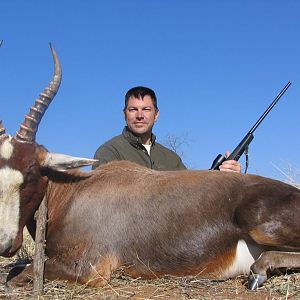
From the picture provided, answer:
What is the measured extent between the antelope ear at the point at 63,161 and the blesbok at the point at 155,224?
0.01 meters

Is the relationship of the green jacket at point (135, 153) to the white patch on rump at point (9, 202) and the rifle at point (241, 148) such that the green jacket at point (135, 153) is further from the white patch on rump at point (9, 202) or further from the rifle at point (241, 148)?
the white patch on rump at point (9, 202)

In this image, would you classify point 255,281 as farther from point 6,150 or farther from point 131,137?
point 131,137

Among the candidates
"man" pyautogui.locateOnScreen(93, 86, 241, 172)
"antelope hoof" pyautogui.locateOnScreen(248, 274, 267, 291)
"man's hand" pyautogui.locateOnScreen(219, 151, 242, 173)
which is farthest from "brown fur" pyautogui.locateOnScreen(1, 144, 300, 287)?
"man" pyautogui.locateOnScreen(93, 86, 241, 172)

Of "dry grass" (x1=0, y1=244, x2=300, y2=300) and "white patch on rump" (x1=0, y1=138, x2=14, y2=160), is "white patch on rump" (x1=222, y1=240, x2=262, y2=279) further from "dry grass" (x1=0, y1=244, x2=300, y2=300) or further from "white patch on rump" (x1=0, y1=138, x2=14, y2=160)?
"white patch on rump" (x1=0, y1=138, x2=14, y2=160)

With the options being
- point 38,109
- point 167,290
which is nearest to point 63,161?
point 38,109

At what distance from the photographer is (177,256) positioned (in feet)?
18.4

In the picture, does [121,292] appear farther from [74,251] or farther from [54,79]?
[54,79]

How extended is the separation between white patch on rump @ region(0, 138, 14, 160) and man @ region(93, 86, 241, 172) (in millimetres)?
2863

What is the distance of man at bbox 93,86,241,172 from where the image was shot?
324 inches

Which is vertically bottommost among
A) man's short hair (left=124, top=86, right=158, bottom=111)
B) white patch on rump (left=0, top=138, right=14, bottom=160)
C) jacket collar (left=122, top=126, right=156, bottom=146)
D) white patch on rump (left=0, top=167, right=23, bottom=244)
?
white patch on rump (left=0, top=167, right=23, bottom=244)

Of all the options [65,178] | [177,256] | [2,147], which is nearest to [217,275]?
[177,256]

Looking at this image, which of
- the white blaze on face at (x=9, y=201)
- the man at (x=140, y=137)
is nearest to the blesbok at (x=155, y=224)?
the white blaze on face at (x=9, y=201)

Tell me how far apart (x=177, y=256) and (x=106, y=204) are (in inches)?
37.4

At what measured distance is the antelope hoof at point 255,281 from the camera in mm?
5301
